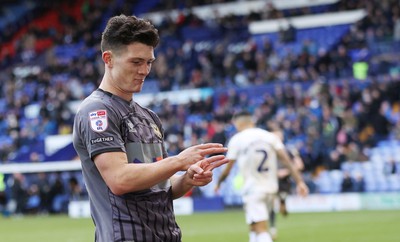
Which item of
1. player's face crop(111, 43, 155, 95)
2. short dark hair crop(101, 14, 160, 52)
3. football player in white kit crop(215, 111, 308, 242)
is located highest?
short dark hair crop(101, 14, 160, 52)

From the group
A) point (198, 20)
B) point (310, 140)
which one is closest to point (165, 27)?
point (198, 20)

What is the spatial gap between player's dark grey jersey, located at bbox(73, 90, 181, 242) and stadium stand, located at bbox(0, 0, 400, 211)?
17.8 m

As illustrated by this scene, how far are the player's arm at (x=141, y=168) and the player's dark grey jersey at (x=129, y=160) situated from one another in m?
0.08

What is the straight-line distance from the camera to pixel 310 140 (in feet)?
85.6

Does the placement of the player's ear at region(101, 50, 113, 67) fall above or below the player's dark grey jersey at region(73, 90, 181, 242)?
above

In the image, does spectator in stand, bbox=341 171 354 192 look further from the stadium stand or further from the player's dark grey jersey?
the player's dark grey jersey

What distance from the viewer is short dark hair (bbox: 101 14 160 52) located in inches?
188

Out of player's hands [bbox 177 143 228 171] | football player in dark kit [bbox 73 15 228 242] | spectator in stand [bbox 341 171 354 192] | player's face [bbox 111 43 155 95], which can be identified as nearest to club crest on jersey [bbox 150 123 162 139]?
football player in dark kit [bbox 73 15 228 242]

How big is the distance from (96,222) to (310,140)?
21583 millimetres

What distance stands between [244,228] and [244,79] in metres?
14.0

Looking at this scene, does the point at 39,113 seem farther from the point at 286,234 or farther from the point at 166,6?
the point at 286,234

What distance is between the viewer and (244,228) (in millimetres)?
18609

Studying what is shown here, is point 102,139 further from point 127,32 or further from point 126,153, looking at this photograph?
point 127,32

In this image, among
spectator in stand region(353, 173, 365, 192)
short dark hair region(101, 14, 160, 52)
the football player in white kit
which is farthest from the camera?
spectator in stand region(353, 173, 365, 192)
